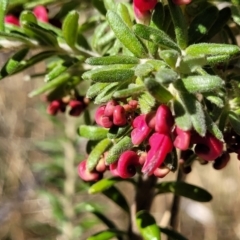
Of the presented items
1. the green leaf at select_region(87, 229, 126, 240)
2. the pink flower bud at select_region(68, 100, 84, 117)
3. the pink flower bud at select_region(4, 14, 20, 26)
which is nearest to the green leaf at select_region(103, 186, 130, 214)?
the green leaf at select_region(87, 229, 126, 240)

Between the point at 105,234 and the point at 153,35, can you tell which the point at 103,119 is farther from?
the point at 105,234

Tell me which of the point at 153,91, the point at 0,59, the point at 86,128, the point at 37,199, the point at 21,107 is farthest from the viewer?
the point at 21,107

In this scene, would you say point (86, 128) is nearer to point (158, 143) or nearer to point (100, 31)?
point (100, 31)

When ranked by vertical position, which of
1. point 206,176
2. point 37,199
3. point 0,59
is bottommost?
point 206,176

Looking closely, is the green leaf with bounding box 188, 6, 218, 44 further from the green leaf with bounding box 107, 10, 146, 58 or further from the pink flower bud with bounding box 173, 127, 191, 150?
the pink flower bud with bounding box 173, 127, 191, 150

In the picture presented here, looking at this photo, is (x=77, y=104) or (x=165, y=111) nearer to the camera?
(x=165, y=111)

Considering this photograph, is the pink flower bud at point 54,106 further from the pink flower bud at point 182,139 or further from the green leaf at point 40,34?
the pink flower bud at point 182,139

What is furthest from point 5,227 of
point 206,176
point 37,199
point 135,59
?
point 135,59
